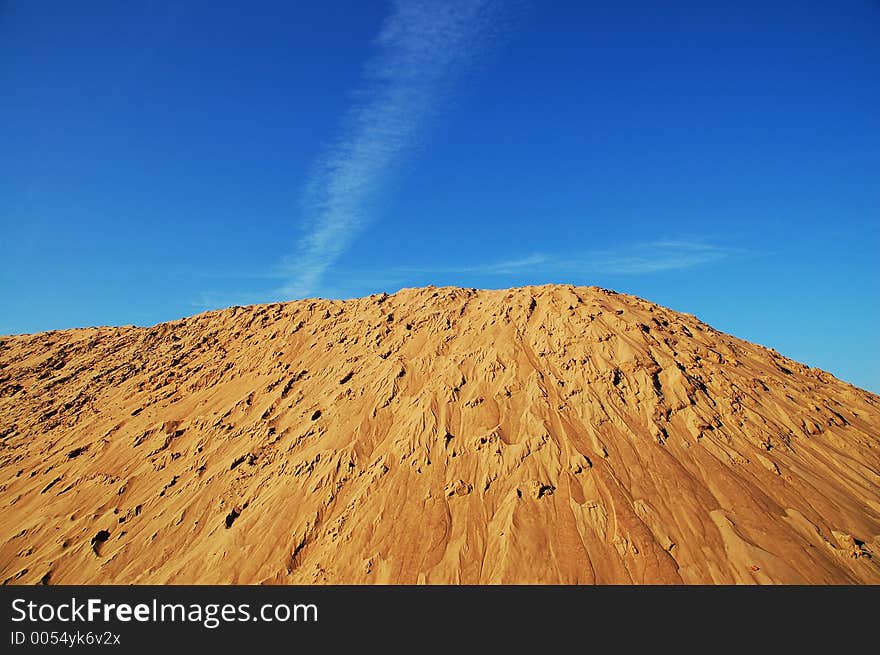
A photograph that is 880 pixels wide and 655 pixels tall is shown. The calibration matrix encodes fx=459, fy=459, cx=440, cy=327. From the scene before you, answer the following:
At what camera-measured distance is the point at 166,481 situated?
22969 millimetres

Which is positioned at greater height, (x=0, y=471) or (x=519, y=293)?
(x=519, y=293)

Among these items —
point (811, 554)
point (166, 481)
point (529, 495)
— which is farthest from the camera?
point (166, 481)

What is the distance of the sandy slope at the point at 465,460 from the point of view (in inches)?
654

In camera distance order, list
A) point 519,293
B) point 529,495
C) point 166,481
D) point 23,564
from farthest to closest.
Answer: point 519,293 < point 166,481 < point 23,564 < point 529,495

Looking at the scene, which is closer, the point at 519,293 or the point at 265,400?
the point at 265,400

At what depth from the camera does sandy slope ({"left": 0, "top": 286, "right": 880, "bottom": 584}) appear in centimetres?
1661

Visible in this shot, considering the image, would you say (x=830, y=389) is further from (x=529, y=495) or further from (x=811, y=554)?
(x=529, y=495)

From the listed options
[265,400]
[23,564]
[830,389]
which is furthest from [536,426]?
[23,564]

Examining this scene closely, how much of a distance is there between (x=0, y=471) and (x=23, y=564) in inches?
378

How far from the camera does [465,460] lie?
20156 millimetres

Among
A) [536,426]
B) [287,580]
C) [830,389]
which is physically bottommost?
[287,580]

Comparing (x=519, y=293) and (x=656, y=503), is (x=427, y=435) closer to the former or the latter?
(x=656, y=503)

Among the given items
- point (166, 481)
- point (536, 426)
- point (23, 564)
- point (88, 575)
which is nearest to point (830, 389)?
point (536, 426)

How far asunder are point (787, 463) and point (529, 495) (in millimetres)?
10895
